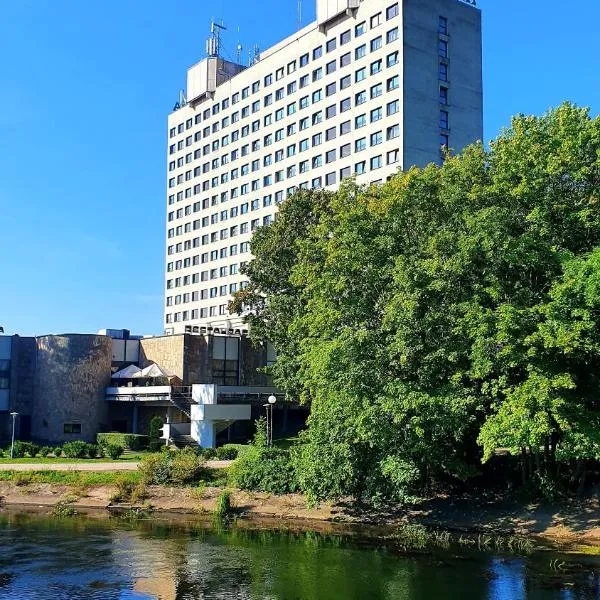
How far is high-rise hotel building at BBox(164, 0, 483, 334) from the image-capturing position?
281ft

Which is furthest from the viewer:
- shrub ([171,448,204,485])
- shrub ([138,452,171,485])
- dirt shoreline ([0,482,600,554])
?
shrub ([138,452,171,485])

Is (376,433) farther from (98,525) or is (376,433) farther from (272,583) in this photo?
(98,525)

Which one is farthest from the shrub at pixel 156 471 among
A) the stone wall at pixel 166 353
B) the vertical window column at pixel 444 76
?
the vertical window column at pixel 444 76

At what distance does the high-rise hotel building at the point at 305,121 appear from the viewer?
85.6 metres

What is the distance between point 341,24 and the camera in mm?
93500

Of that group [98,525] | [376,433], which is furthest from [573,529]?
[98,525]

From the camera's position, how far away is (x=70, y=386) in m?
70.9

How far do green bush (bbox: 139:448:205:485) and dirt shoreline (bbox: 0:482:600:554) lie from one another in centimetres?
68

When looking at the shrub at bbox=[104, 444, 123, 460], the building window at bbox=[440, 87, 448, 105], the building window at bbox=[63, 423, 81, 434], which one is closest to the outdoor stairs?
the shrub at bbox=[104, 444, 123, 460]

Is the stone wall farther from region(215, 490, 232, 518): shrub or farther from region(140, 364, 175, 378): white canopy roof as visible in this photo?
region(215, 490, 232, 518): shrub

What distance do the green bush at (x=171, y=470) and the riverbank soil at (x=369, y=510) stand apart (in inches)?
25.8

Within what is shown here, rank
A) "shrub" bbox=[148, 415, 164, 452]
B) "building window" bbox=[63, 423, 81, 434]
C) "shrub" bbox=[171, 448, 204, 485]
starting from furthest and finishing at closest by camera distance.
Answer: "building window" bbox=[63, 423, 81, 434], "shrub" bbox=[148, 415, 164, 452], "shrub" bbox=[171, 448, 204, 485]

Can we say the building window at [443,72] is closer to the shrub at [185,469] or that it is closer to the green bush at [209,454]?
the green bush at [209,454]

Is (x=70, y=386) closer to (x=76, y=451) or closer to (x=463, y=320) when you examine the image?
(x=76, y=451)
